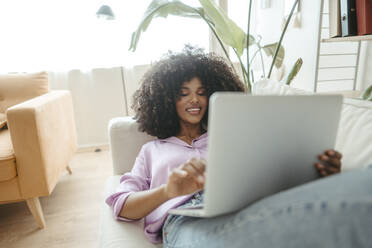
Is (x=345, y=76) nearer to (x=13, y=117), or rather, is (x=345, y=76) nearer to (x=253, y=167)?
(x=253, y=167)

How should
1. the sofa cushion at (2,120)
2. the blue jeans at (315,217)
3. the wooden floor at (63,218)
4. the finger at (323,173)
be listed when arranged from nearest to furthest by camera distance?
the blue jeans at (315,217) < the finger at (323,173) < the wooden floor at (63,218) < the sofa cushion at (2,120)

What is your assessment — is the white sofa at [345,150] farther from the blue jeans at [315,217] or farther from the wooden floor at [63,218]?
the wooden floor at [63,218]

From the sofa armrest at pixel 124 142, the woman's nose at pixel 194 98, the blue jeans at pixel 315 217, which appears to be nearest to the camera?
the blue jeans at pixel 315 217

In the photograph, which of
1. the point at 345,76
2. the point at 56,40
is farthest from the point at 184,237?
the point at 56,40

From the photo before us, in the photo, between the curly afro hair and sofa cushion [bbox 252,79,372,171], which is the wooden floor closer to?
the curly afro hair

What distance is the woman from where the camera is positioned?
55cm

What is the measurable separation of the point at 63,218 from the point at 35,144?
0.48m

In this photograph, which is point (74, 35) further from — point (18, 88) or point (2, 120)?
point (2, 120)

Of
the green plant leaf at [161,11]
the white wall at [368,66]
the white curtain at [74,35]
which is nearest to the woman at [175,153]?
the green plant leaf at [161,11]

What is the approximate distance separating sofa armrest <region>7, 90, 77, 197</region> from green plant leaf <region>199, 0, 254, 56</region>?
946mm

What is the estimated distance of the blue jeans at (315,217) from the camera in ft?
1.14

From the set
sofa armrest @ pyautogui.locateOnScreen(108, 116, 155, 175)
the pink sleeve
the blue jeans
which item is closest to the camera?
the blue jeans

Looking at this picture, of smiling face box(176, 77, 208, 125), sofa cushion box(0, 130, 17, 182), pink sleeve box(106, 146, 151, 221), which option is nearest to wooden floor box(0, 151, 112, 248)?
sofa cushion box(0, 130, 17, 182)

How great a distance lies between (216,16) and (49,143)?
107cm
